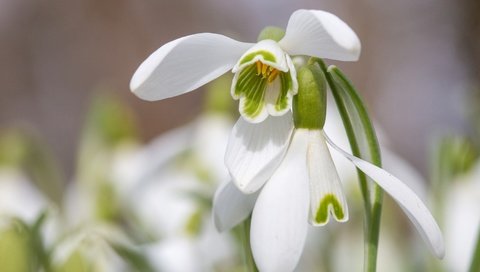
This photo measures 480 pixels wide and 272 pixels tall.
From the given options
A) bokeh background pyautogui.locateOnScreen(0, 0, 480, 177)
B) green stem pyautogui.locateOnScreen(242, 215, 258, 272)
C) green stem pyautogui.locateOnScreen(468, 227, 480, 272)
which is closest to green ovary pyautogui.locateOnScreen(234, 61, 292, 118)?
green stem pyautogui.locateOnScreen(242, 215, 258, 272)

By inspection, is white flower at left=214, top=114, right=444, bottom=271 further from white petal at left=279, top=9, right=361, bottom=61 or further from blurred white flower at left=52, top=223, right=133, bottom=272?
blurred white flower at left=52, top=223, right=133, bottom=272

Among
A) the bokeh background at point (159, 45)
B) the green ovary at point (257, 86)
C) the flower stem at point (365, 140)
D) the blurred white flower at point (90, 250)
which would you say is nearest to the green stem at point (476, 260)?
the flower stem at point (365, 140)

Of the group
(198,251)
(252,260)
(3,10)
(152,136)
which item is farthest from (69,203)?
(3,10)

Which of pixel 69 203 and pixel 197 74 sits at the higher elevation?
pixel 197 74

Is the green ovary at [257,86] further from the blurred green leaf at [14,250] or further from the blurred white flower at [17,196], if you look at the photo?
the blurred white flower at [17,196]

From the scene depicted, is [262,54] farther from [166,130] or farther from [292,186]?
[166,130]

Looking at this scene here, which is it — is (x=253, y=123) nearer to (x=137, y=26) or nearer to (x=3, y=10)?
(x=137, y=26)
